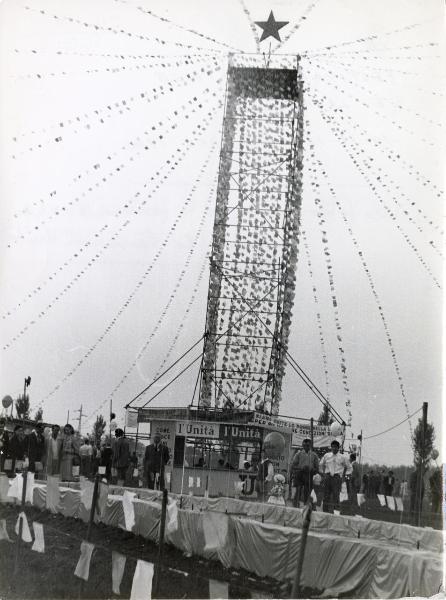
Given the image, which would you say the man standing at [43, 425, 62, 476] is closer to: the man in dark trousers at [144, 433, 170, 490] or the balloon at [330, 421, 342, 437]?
the man in dark trousers at [144, 433, 170, 490]

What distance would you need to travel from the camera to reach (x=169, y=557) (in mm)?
10430

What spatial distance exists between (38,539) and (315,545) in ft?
14.0

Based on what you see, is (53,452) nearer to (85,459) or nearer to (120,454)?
(120,454)

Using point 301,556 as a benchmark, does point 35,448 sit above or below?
above

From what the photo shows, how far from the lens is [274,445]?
16.3m

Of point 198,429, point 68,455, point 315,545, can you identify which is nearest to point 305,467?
point 198,429

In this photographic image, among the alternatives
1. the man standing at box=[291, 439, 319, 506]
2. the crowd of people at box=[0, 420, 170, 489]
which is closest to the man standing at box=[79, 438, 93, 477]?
the crowd of people at box=[0, 420, 170, 489]

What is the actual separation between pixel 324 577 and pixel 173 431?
8361 millimetres

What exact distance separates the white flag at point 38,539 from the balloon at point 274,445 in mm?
6303

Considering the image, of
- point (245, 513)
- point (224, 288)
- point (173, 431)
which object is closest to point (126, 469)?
point (173, 431)

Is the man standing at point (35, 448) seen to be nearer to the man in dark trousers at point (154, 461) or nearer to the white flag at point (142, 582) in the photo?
the man in dark trousers at point (154, 461)

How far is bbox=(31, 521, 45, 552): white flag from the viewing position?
1047cm

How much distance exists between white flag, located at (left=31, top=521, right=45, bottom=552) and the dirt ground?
9 cm

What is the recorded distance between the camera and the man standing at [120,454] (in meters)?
14.5
